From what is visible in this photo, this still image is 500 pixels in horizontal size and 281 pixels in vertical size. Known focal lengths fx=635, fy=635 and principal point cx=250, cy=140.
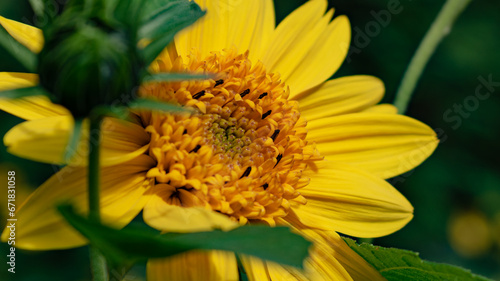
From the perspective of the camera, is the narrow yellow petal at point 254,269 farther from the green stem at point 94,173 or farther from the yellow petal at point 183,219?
the green stem at point 94,173

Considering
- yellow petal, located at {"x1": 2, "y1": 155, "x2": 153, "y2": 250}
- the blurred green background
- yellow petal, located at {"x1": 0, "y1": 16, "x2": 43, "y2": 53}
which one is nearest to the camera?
yellow petal, located at {"x1": 2, "y1": 155, "x2": 153, "y2": 250}

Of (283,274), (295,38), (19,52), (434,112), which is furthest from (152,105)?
(434,112)

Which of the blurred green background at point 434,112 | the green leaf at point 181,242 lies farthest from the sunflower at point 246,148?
the blurred green background at point 434,112

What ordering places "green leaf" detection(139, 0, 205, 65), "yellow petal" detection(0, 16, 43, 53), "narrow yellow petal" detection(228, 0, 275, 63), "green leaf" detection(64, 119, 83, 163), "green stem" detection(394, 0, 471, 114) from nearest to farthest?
"green leaf" detection(64, 119, 83, 163) → "green leaf" detection(139, 0, 205, 65) → "yellow petal" detection(0, 16, 43, 53) → "narrow yellow petal" detection(228, 0, 275, 63) → "green stem" detection(394, 0, 471, 114)

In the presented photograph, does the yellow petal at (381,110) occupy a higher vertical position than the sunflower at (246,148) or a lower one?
higher

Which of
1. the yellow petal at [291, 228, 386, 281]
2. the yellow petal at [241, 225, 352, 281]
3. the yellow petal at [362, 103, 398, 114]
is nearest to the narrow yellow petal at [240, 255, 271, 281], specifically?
the yellow petal at [241, 225, 352, 281]

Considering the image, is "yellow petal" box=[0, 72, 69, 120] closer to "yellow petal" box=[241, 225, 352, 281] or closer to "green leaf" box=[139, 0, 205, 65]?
"green leaf" box=[139, 0, 205, 65]

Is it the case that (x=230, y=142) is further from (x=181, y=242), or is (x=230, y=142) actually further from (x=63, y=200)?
(x=181, y=242)
